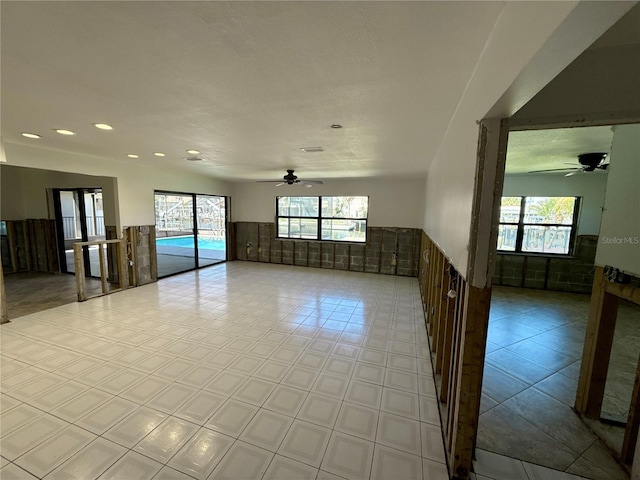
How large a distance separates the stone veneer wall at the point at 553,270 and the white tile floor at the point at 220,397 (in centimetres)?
334

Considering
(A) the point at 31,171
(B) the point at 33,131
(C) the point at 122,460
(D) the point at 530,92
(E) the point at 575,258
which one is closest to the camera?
(D) the point at 530,92

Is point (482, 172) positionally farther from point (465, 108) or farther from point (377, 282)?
point (377, 282)

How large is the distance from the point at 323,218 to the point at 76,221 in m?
6.61

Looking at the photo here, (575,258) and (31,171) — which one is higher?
(31,171)

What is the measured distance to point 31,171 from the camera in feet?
19.6

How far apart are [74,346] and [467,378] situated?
3982 mm

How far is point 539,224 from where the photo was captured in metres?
5.80

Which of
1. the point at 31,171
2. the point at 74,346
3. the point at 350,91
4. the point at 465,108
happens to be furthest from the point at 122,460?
the point at 31,171

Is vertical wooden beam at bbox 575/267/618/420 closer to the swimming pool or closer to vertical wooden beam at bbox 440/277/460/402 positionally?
vertical wooden beam at bbox 440/277/460/402

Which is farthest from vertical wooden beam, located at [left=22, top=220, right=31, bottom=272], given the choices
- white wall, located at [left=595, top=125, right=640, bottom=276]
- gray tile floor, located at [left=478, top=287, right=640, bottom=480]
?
white wall, located at [left=595, top=125, right=640, bottom=276]

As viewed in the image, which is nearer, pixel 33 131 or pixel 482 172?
pixel 482 172

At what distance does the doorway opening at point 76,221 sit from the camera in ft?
19.5

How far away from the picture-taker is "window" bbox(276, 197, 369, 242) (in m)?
7.09

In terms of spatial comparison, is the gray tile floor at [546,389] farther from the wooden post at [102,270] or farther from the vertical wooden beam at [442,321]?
the wooden post at [102,270]
